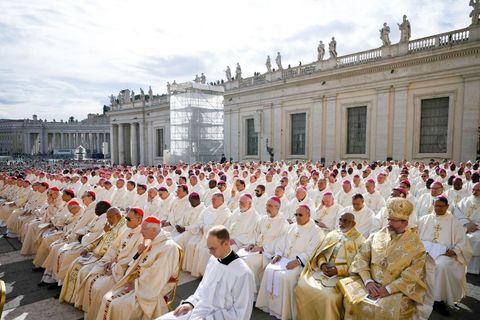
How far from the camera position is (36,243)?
23.4ft

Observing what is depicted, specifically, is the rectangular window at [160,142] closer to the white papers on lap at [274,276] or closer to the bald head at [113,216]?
the bald head at [113,216]

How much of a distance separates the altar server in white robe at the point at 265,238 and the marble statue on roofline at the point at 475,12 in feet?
55.5

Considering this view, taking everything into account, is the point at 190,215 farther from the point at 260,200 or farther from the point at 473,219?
the point at 473,219

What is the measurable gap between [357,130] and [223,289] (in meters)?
20.2

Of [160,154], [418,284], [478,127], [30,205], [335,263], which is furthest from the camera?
[160,154]

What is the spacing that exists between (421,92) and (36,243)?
1966cm

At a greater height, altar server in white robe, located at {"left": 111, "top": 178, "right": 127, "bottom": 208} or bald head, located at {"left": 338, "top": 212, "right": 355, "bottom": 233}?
bald head, located at {"left": 338, "top": 212, "right": 355, "bottom": 233}

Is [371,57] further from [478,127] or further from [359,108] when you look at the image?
[478,127]

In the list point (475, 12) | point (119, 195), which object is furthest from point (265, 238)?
point (475, 12)

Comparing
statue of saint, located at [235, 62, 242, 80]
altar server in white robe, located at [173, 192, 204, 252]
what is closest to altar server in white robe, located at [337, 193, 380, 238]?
altar server in white robe, located at [173, 192, 204, 252]

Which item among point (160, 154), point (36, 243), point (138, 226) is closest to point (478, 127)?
point (138, 226)

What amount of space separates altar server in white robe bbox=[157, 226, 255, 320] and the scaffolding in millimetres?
28097

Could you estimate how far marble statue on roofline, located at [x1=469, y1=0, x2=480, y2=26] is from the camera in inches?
618

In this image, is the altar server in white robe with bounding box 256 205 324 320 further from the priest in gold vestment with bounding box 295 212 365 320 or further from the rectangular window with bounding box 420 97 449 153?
the rectangular window with bounding box 420 97 449 153
